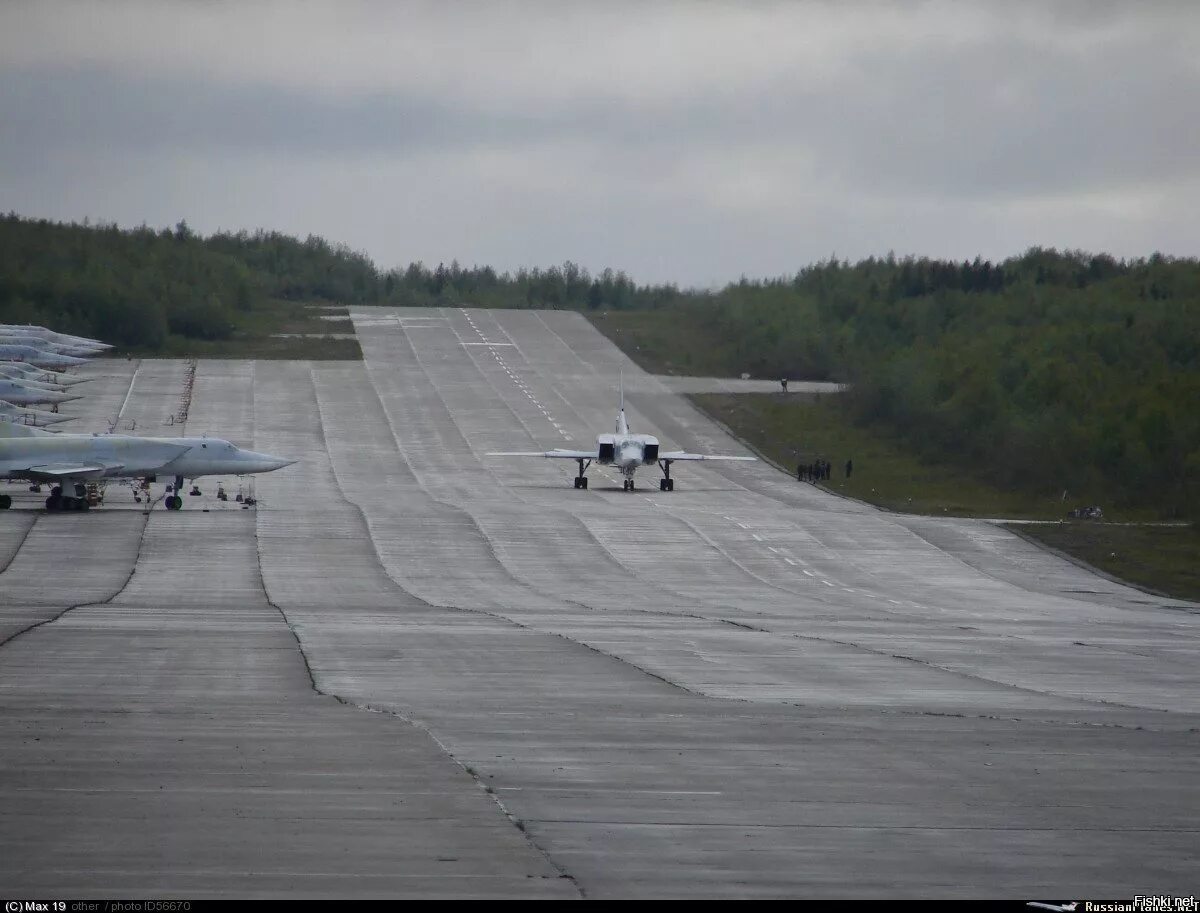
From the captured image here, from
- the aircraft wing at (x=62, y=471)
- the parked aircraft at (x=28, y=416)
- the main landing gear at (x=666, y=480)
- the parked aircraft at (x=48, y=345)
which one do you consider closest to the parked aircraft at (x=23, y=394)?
the parked aircraft at (x=28, y=416)

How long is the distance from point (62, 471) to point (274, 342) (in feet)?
151

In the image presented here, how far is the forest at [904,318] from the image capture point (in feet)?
220

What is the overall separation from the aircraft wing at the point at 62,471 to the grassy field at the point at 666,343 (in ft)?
150

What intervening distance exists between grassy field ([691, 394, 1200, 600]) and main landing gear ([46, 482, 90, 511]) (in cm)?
2839

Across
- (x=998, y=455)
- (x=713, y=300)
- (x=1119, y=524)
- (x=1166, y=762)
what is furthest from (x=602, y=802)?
(x=713, y=300)

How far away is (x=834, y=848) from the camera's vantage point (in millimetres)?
11250

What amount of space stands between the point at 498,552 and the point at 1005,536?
1782cm

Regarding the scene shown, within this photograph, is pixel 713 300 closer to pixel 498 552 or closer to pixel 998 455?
pixel 998 455

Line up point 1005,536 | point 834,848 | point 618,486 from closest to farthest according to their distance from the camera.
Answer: point 834,848, point 1005,536, point 618,486

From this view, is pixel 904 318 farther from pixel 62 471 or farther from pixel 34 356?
pixel 62 471

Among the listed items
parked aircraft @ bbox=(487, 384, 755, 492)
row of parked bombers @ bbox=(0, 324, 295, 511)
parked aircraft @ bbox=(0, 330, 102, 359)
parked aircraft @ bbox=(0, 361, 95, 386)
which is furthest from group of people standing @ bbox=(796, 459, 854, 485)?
parked aircraft @ bbox=(0, 330, 102, 359)

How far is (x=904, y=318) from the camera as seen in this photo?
4454 inches

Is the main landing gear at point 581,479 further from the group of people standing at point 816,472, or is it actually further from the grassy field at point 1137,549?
the grassy field at point 1137,549

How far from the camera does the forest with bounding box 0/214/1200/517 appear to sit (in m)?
66.9
